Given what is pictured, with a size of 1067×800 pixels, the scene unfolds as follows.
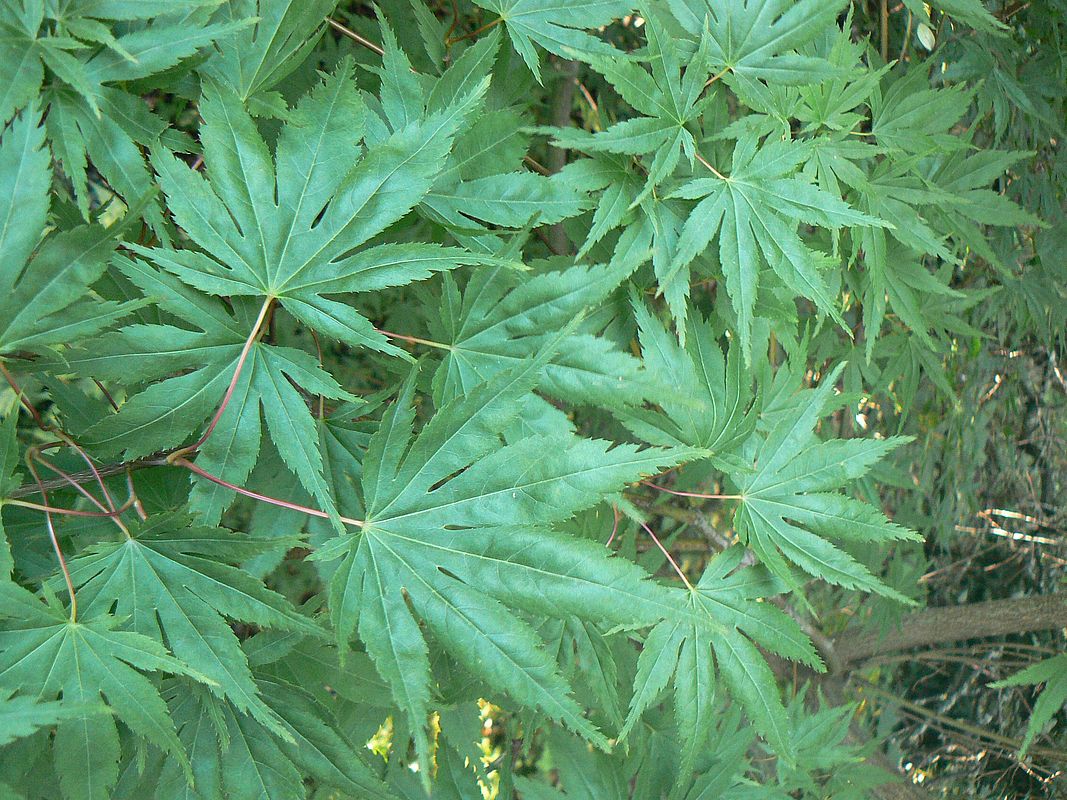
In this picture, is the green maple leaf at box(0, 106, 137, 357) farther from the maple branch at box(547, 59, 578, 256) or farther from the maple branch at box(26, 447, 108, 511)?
the maple branch at box(547, 59, 578, 256)

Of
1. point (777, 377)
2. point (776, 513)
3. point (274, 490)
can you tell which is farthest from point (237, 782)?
point (777, 377)

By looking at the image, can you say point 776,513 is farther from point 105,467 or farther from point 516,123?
point 105,467

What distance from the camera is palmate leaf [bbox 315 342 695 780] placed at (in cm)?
68

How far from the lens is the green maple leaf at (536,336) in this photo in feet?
2.72

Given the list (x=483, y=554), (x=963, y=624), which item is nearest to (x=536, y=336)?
(x=483, y=554)

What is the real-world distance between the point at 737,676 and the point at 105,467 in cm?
73

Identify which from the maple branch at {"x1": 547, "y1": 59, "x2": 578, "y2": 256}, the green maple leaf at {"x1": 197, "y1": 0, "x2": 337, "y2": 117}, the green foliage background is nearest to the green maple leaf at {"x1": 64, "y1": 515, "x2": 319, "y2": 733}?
the green foliage background

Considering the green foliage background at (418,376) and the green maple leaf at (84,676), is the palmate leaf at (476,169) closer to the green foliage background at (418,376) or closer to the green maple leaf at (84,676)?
the green foliage background at (418,376)

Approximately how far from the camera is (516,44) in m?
0.90

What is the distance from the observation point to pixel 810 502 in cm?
97

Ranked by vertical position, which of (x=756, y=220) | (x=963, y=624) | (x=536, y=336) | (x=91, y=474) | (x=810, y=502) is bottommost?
(x=963, y=624)

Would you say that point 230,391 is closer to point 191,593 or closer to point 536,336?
point 191,593

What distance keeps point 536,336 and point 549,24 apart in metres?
0.36

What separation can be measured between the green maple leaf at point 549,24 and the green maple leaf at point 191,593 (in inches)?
24.0
